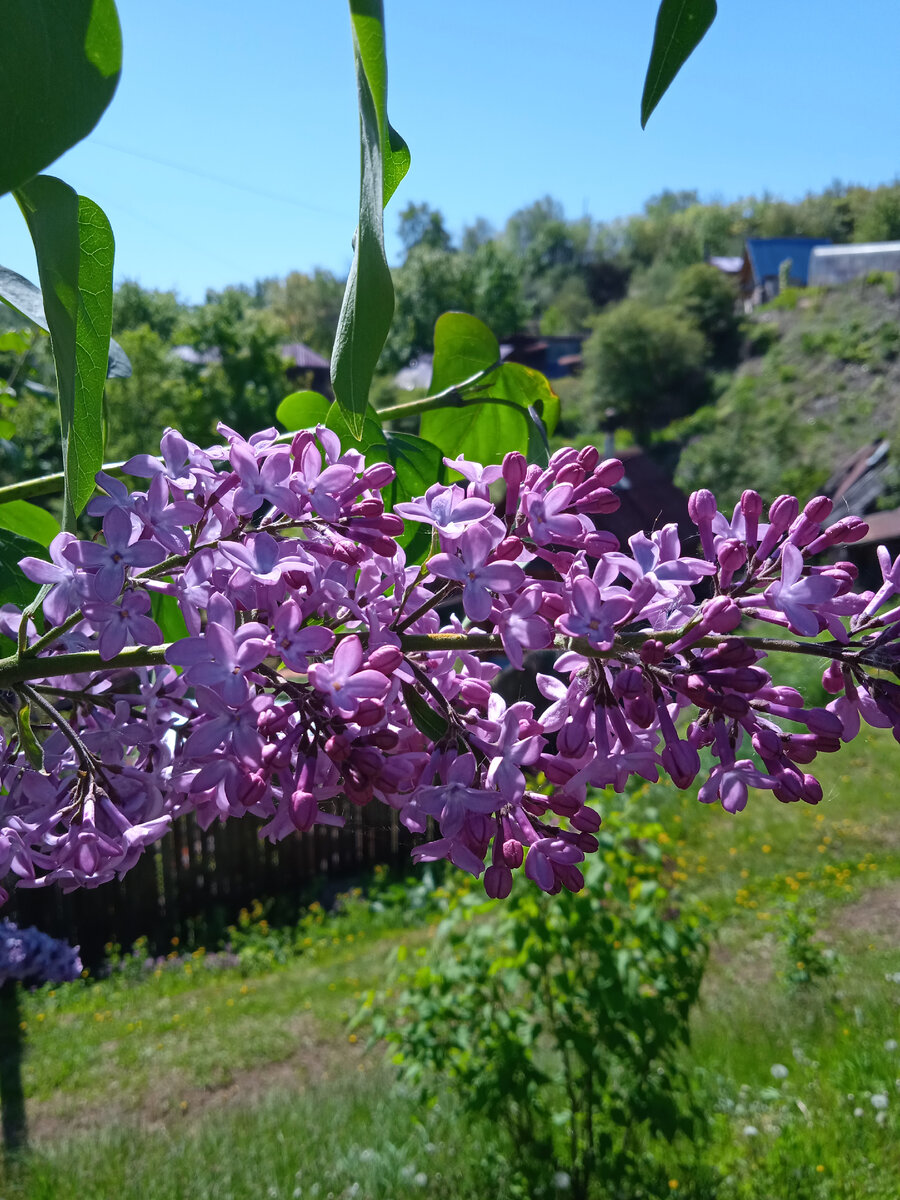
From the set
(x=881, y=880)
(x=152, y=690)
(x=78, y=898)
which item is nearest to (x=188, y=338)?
(x=78, y=898)

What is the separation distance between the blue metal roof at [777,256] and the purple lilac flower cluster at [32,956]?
50715 mm

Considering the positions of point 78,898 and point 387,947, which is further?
point 78,898

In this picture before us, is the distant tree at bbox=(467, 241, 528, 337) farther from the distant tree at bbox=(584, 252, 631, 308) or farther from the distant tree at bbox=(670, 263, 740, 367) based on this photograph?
the distant tree at bbox=(584, 252, 631, 308)

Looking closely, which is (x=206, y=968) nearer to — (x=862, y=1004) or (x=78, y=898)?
(x=78, y=898)

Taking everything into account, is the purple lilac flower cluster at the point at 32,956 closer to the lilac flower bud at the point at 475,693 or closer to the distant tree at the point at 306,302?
the lilac flower bud at the point at 475,693

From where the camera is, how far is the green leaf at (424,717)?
601mm

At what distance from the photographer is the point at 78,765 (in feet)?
A: 2.24

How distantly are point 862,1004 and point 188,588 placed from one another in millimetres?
5329

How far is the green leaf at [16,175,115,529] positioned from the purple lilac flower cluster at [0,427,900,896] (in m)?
0.07

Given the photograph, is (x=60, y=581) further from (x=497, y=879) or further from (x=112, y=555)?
(x=497, y=879)

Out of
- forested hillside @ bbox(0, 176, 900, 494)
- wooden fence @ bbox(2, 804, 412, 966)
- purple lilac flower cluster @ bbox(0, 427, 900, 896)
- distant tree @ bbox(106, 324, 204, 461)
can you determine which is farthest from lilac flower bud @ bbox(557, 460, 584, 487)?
distant tree @ bbox(106, 324, 204, 461)

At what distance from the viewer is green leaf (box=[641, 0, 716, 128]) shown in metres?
0.36

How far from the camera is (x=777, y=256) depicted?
4750 cm

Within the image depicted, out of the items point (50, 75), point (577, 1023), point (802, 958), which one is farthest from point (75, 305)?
point (802, 958)
